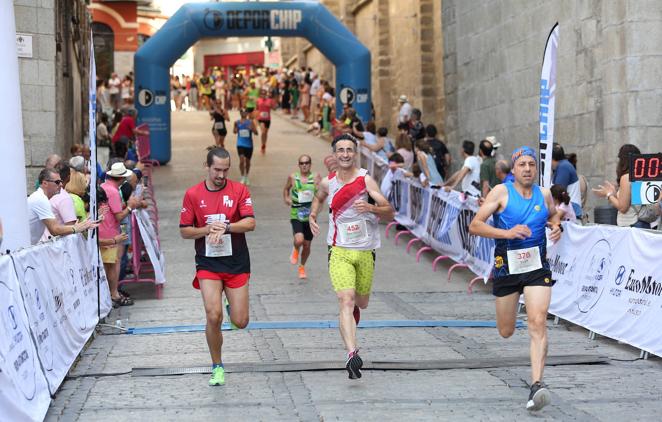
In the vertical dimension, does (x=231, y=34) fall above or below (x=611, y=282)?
above

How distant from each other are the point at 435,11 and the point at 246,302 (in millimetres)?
25692

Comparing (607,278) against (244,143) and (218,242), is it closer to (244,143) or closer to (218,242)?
(218,242)

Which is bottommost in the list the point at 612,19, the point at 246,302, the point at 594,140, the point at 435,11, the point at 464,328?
the point at 464,328

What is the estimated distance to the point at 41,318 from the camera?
808 cm

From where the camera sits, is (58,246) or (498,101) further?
(498,101)

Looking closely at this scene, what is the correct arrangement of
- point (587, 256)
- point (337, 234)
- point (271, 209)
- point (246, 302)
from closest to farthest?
point (246, 302) → point (337, 234) → point (587, 256) → point (271, 209)

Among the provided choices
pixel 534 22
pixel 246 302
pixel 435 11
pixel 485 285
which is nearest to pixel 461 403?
pixel 246 302

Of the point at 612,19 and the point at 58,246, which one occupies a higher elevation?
the point at 612,19

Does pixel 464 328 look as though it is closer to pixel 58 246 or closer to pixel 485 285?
pixel 485 285

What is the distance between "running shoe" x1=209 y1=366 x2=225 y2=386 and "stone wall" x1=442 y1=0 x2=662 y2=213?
8876mm

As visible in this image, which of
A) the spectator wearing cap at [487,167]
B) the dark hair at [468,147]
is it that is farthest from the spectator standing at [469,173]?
the spectator wearing cap at [487,167]

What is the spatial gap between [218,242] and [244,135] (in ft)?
52.8

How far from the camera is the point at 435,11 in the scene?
33.1 m

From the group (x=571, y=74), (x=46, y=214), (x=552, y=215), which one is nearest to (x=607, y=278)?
(x=552, y=215)
